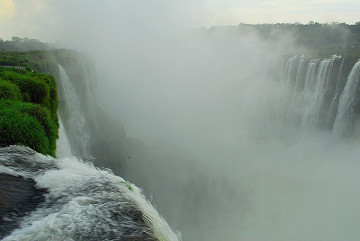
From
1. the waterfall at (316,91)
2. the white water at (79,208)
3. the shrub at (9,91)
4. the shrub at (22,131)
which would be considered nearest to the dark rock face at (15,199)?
the white water at (79,208)

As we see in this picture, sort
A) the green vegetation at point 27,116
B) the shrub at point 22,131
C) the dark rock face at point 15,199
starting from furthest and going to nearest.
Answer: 1. the green vegetation at point 27,116
2. the shrub at point 22,131
3. the dark rock face at point 15,199

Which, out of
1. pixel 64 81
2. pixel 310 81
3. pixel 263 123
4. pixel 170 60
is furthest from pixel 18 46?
pixel 310 81

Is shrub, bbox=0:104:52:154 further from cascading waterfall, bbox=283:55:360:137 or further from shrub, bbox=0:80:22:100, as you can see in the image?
cascading waterfall, bbox=283:55:360:137

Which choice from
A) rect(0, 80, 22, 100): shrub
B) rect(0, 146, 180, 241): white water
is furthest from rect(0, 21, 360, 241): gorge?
rect(0, 80, 22, 100): shrub

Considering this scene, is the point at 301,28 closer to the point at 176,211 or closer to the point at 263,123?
the point at 263,123

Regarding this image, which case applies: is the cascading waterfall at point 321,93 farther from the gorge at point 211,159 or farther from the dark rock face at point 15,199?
the dark rock face at point 15,199

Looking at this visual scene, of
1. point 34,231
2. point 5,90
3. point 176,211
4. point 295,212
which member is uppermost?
point 5,90
